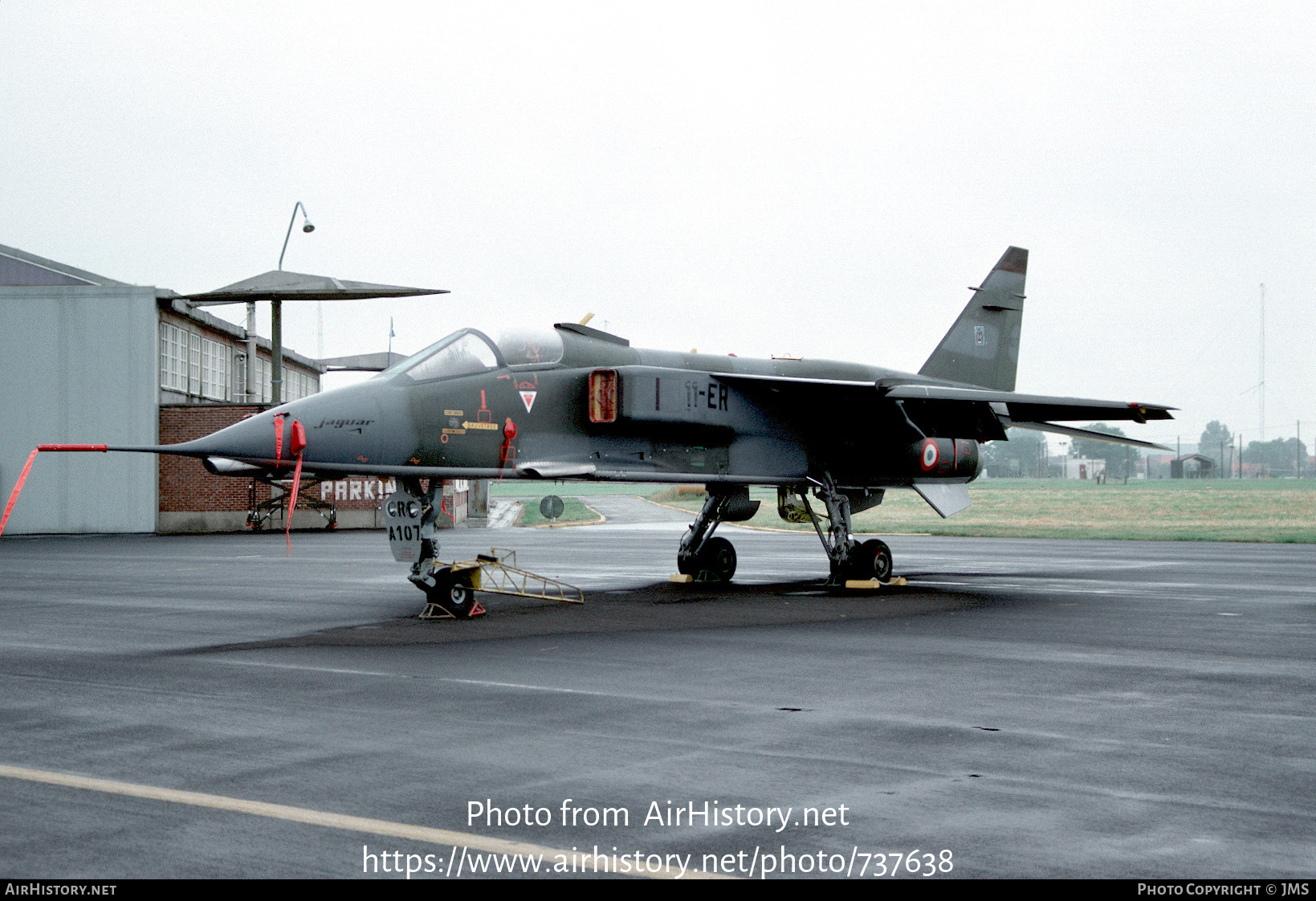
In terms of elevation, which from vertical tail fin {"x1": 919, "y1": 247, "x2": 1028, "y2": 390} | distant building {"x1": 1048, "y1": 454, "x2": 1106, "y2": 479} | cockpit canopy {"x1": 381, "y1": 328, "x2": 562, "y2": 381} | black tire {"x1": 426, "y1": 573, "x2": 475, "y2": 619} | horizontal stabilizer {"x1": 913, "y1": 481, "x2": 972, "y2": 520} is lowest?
distant building {"x1": 1048, "y1": 454, "x2": 1106, "y2": 479}

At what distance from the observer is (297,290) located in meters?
39.3

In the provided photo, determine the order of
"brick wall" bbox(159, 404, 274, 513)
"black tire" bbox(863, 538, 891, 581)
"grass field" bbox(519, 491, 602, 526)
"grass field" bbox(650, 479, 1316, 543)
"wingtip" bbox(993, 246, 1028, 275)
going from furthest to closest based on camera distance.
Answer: "grass field" bbox(519, 491, 602, 526)
"brick wall" bbox(159, 404, 274, 513)
"grass field" bbox(650, 479, 1316, 543)
"wingtip" bbox(993, 246, 1028, 275)
"black tire" bbox(863, 538, 891, 581)

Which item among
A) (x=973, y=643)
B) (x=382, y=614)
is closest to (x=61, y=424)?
(x=382, y=614)

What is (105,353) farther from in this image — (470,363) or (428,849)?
(428,849)

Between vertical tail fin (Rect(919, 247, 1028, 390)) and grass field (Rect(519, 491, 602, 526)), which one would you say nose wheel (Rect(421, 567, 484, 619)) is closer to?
vertical tail fin (Rect(919, 247, 1028, 390))

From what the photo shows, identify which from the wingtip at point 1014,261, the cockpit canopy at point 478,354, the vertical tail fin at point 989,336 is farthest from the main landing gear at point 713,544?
the wingtip at point 1014,261

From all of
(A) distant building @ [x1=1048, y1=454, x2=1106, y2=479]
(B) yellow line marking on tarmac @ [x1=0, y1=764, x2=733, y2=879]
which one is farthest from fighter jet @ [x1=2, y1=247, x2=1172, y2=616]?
(A) distant building @ [x1=1048, y1=454, x2=1106, y2=479]

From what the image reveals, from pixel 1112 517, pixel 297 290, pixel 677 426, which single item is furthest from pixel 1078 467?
pixel 677 426

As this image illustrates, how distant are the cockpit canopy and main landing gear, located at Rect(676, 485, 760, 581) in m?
4.73

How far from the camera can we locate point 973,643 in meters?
11.4

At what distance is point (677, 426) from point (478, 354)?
3303 millimetres

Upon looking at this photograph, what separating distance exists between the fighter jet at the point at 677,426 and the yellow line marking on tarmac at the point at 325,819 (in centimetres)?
638

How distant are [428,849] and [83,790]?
78.6 inches

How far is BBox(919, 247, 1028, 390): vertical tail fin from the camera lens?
71.0 ft
